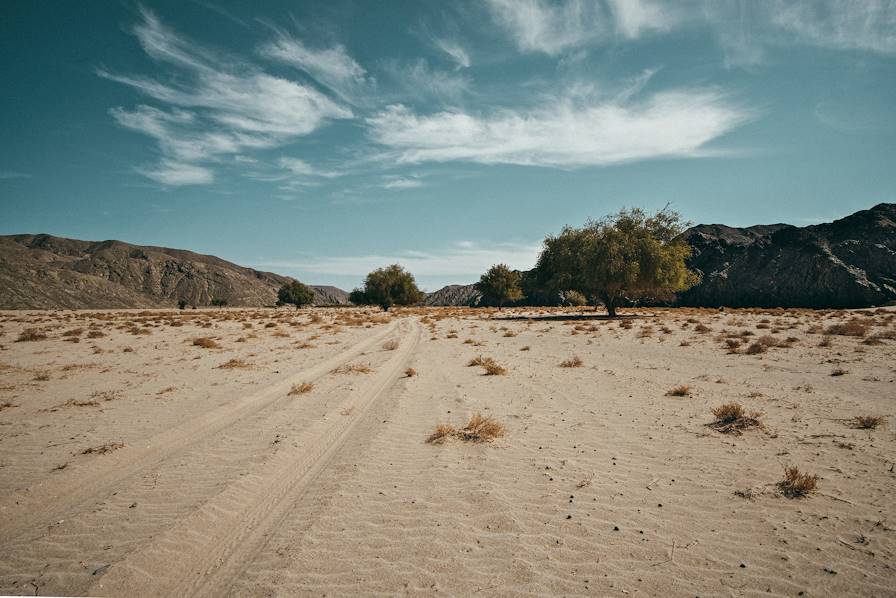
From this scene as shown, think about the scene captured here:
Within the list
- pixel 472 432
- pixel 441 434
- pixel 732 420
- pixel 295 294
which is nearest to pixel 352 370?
pixel 441 434

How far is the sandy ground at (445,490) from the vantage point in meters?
3.38

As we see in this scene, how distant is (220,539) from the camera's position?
395cm

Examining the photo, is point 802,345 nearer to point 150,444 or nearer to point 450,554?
point 450,554

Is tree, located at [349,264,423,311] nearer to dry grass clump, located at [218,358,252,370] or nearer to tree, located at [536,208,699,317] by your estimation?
tree, located at [536,208,699,317]

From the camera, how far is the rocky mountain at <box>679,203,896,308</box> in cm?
5684

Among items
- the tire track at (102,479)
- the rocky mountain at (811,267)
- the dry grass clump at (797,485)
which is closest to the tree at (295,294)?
the rocky mountain at (811,267)

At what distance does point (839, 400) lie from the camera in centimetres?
866

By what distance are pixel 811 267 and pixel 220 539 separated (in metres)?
84.9

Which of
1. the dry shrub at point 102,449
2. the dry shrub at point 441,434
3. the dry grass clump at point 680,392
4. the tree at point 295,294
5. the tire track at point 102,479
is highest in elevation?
the tree at point 295,294

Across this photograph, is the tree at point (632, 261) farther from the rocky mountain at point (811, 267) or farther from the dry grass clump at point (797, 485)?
the dry grass clump at point (797, 485)

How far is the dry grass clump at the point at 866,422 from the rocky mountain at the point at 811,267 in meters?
54.9

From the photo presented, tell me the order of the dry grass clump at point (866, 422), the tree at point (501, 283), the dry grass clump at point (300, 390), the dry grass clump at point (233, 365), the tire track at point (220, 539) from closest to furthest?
the tire track at point (220, 539)
the dry grass clump at point (866, 422)
the dry grass clump at point (300, 390)
the dry grass clump at point (233, 365)
the tree at point (501, 283)

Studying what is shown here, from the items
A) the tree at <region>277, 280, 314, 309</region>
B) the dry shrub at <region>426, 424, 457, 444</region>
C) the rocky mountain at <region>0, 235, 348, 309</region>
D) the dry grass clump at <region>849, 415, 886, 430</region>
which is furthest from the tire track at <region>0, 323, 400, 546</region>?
the tree at <region>277, 280, 314, 309</region>

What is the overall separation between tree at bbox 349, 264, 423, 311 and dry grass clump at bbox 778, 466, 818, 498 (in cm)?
7323
